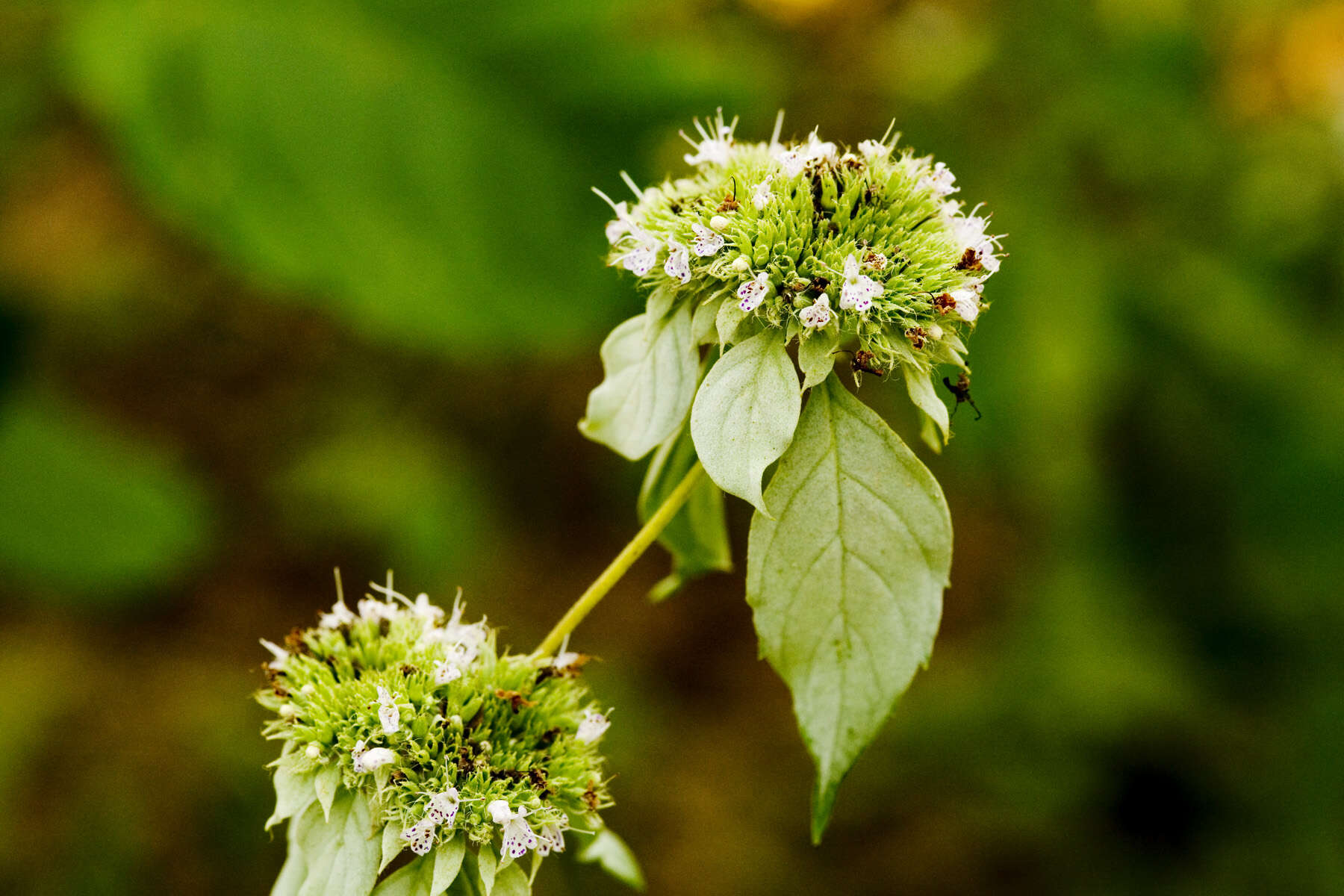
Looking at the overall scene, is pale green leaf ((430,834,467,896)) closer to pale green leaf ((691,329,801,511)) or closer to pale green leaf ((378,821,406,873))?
pale green leaf ((378,821,406,873))

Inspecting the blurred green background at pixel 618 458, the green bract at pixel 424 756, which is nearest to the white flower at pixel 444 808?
the green bract at pixel 424 756

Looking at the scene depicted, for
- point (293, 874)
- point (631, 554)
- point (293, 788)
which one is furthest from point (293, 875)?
point (631, 554)

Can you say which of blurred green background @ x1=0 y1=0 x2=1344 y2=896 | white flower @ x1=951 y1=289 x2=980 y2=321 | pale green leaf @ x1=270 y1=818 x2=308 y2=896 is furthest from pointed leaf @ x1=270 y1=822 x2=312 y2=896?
blurred green background @ x1=0 y1=0 x2=1344 y2=896

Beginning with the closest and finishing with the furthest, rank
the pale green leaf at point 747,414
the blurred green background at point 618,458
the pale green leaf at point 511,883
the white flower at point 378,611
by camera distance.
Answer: the pale green leaf at point 747,414 → the pale green leaf at point 511,883 → the white flower at point 378,611 → the blurred green background at point 618,458

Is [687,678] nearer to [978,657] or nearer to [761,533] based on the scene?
[978,657]

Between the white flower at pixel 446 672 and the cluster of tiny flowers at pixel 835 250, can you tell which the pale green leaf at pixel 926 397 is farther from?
the white flower at pixel 446 672

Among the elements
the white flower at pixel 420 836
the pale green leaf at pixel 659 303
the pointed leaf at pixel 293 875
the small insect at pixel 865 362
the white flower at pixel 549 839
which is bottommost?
the pointed leaf at pixel 293 875
